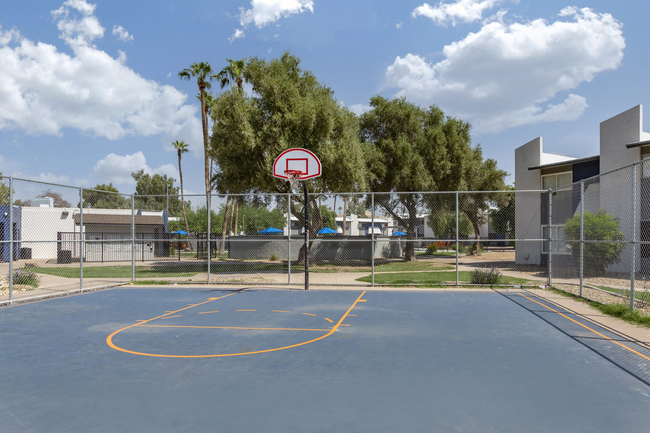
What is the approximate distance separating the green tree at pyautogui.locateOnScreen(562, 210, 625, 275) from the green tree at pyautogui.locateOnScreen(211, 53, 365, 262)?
32.6ft

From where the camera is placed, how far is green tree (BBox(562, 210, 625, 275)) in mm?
14656

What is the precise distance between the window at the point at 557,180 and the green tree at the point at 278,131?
35.4ft

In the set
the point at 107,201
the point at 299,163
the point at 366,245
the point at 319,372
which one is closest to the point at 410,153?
the point at 366,245

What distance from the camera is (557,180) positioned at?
23.2 metres

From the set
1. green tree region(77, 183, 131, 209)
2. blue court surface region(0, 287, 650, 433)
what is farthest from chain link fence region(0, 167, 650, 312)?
green tree region(77, 183, 131, 209)

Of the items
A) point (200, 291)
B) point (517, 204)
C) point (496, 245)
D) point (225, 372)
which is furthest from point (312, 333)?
point (496, 245)

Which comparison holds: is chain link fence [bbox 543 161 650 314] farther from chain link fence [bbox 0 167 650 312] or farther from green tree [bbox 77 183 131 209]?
green tree [bbox 77 183 131 209]

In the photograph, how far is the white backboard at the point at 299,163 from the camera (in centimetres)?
1504

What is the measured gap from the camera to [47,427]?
4156mm

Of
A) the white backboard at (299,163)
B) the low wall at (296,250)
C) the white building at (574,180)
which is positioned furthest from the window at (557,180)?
the white backboard at (299,163)

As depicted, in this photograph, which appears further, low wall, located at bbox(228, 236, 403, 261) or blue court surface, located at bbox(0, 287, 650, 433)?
low wall, located at bbox(228, 236, 403, 261)

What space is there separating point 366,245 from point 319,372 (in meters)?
23.1

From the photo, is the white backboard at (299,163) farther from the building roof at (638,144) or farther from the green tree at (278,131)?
the building roof at (638,144)

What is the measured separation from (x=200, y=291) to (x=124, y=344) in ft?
23.8
